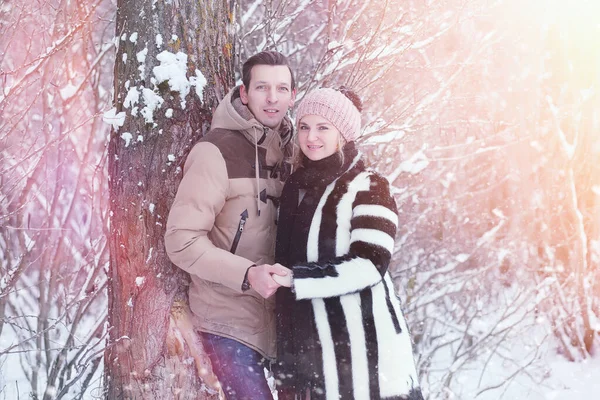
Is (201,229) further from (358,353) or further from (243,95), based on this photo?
(358,353)

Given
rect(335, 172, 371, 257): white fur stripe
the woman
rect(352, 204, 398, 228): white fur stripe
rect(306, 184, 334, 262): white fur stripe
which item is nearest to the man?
the woman

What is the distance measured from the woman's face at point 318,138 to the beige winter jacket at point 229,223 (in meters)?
0.20

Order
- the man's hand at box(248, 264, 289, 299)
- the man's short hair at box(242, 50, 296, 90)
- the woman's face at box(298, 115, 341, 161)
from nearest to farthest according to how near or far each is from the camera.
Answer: the man's hand at box(248, 264, 289, 299), the woman's face at box(298, 115, 341, 161), the man's short hair at box(242, 50, 296, 90)

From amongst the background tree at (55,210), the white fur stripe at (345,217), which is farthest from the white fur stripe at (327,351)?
the background tree at (55,210)

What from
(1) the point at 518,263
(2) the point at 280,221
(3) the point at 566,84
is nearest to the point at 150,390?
(2) the point at 280,221

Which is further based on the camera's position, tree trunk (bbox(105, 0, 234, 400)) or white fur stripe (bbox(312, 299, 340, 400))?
tree trunk (bbox(105, 0, 234, 400))

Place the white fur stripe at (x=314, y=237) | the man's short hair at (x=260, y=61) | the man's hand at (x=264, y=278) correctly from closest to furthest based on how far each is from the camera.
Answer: the man's hand at (x=264, y=278), the white fur stripe at (x=314, y=237), the man's short hair at (x=260, y=61)

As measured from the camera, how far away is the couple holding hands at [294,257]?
251cm

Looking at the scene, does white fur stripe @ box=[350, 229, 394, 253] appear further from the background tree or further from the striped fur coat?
the background tree

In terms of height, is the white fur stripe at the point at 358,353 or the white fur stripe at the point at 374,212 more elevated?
the white fur stripe at the point at 374,212

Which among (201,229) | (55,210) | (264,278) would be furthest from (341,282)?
(55,210)

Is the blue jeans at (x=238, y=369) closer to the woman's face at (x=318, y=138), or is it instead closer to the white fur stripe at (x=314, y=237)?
the white fur stripe at (x=314, y=237)

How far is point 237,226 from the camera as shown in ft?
8.73

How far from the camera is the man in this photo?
8.18ft
